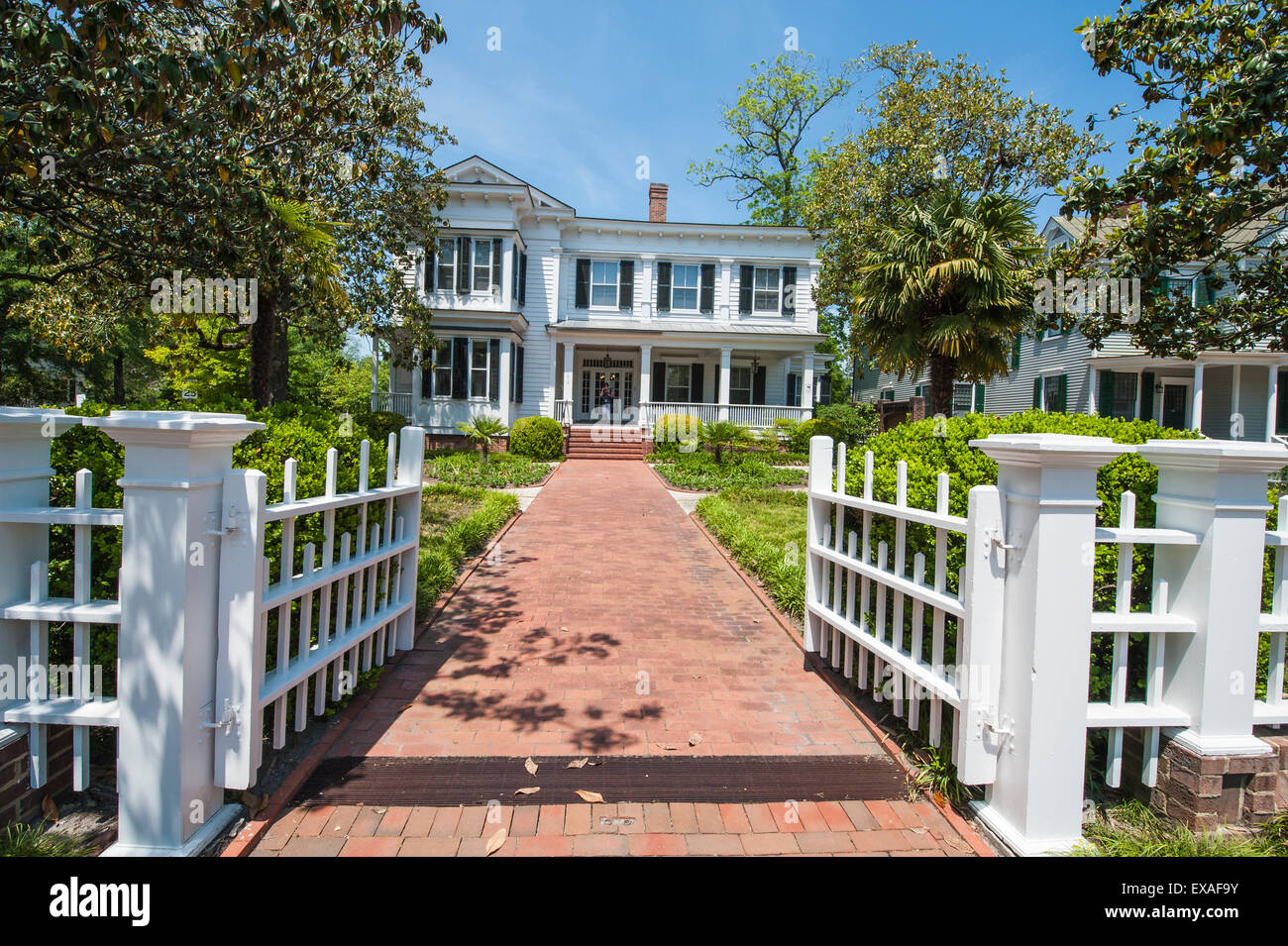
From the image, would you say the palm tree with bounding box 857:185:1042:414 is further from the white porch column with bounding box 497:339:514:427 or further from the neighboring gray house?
the white porch column with bounding box 497:339:514:427

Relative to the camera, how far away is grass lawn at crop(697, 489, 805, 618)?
6687 millimetres

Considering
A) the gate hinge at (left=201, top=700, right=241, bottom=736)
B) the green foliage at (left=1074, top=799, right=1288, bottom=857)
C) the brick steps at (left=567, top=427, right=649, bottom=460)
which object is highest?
the brick steps at (left=567, top=427, right=649, bottom=460)

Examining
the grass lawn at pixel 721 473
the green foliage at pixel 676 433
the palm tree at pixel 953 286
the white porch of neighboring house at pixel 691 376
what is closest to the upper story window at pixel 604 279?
the white porch of neighboring house at pixel 691 376

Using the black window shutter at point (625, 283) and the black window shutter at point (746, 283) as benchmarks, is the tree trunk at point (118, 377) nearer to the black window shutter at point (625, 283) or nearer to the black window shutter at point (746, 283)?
Answer: the black window shutter at point (625, 283)

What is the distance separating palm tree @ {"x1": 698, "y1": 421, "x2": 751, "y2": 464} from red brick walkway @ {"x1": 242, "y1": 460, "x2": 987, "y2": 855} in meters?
9.73

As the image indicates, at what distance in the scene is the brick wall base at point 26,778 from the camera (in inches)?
103

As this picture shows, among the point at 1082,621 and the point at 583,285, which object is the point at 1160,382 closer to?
the point at 583,285

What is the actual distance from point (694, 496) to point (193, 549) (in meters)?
12.2

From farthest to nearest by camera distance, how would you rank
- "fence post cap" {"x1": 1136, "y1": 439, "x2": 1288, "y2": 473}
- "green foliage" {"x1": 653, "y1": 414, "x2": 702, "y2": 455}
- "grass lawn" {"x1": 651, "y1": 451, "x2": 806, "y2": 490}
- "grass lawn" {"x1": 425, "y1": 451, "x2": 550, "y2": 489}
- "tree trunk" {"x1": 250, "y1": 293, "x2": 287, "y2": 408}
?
"green foliage" {"x1": 653, "y1": 414, "x2": 702, "y2": 455}
"grass lawn" {"x1": 651, "y1": 451, "x2": 806, "y2": 490}
"grass lawn" {"x1": 425, "y1": 451, "x2": 550, "y2": 489}
"tree trunk" {"x1": 250, "y1": 293, "x2": 287, "y2": 408}
"fence post cap" {"x1": 1136, "y1": 439, "x2": 1288, "y2": 473}

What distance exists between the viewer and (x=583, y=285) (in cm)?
2412

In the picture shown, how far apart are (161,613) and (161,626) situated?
0.05 m

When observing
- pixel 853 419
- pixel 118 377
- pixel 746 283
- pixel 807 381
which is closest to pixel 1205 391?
pixel 853 419

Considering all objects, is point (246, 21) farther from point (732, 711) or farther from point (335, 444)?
point (732, 711)

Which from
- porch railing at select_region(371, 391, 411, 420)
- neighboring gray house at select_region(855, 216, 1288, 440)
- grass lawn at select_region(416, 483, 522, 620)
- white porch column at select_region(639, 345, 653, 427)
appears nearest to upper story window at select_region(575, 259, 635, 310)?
white porch column at select_region(639, 345, 653, 427)
